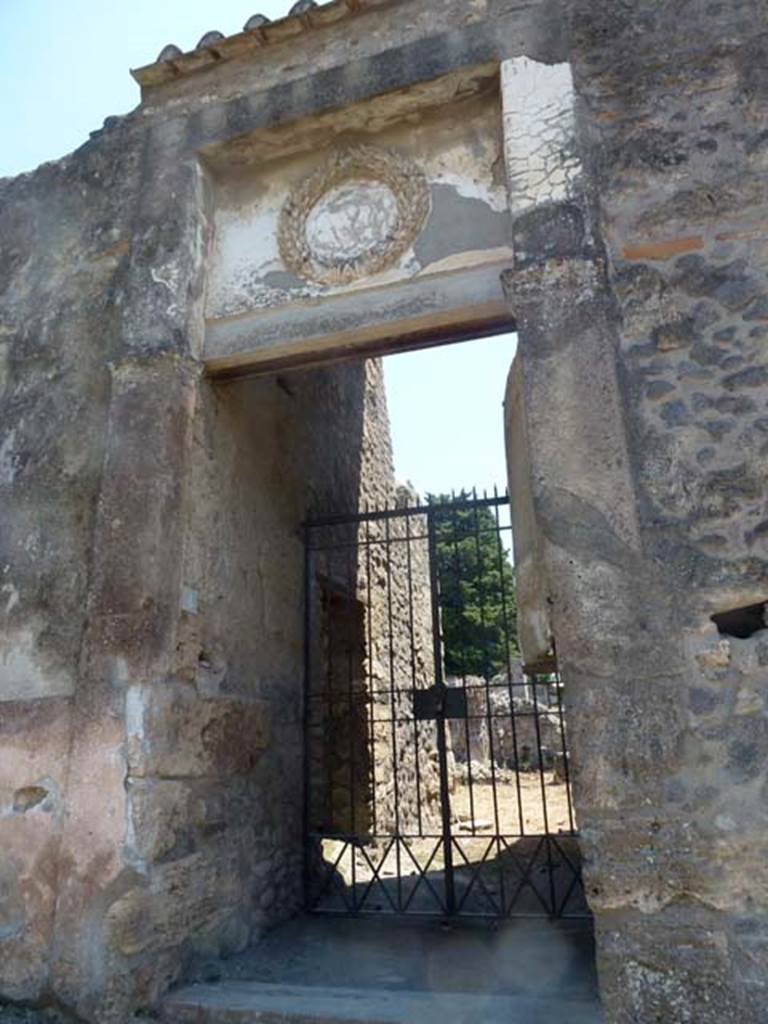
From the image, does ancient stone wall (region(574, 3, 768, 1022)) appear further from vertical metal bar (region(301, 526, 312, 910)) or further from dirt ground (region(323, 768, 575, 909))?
vertical metal bar (region(301, 526, 312, 910))

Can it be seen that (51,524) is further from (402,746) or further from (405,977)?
(402,746)

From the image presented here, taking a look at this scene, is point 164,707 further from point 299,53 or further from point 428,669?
point 428,669

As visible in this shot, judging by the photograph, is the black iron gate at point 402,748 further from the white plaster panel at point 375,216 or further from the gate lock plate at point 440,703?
the white plaster panel at point 375,216

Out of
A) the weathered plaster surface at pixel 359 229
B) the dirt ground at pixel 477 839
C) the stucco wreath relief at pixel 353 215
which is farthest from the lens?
the dirt ground at pixel 477 839

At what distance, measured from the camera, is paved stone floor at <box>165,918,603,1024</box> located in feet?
9.57

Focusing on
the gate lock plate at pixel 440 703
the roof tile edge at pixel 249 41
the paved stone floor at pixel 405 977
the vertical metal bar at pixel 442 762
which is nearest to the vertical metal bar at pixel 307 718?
the paved stone floor at pixel 405 977

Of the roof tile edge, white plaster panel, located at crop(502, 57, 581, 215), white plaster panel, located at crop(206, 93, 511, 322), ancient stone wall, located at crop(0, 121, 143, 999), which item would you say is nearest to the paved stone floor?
ancient stone wall, located at crop(0, 121, 143, 999)

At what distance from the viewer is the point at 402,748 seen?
7.43 metres

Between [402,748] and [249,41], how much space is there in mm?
5920

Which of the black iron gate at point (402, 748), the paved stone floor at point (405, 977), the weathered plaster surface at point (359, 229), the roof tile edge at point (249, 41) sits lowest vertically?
the paved stone floor at point (405, 977)

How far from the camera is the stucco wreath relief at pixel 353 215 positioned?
400cm

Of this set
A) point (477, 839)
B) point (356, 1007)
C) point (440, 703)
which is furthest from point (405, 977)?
point (477, 839)

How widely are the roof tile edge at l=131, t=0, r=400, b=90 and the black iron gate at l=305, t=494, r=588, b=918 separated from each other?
2896 mm

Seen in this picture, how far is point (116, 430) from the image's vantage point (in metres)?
3.87
